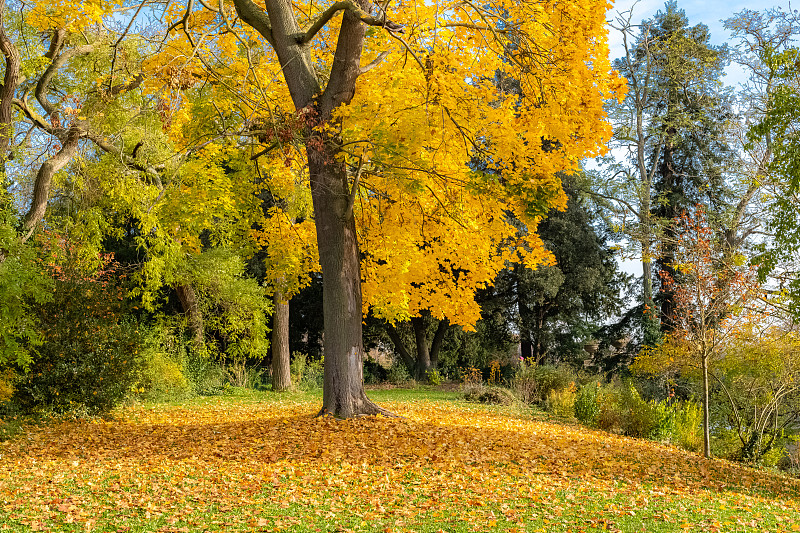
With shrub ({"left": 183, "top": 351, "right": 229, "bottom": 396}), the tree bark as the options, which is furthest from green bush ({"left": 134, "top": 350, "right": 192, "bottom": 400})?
the tree bark

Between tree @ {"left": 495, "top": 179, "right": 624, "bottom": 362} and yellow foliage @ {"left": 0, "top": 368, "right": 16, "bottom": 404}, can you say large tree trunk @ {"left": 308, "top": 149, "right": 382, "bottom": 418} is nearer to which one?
yellow foliage @ {"left": 0, "top": 368, "right": 16, "bottom": 404}

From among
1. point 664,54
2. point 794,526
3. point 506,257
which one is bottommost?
point 794,526

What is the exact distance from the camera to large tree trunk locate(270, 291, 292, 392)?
1734 cm

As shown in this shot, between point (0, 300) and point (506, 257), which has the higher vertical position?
point (506, 257)

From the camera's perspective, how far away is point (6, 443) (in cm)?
861

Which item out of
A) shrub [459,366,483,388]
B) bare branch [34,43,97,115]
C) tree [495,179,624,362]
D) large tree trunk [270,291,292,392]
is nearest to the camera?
bare branch [34,43,97,115]

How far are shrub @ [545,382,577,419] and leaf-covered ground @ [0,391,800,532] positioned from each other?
120 inches

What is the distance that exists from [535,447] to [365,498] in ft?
11.7

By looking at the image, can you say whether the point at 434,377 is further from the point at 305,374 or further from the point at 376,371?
the point at 305,374

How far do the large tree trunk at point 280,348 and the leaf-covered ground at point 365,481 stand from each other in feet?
21.9

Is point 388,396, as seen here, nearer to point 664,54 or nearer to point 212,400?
point 212,400

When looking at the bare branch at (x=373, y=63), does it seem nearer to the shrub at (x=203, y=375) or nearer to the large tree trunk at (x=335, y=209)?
the large tree trunk at (x=335, y=209)

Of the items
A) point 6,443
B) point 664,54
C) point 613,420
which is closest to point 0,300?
point 6,443

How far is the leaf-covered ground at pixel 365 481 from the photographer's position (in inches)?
199
